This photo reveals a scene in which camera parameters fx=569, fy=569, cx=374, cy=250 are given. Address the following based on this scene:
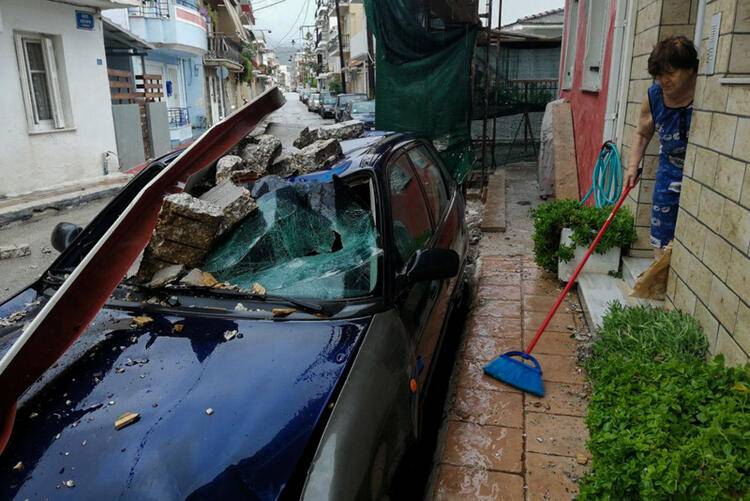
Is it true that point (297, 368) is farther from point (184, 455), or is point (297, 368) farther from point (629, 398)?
point (629, 398)

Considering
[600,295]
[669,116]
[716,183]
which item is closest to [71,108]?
[600,295]

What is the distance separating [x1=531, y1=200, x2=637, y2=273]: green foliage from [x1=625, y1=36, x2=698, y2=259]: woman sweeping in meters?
0.49

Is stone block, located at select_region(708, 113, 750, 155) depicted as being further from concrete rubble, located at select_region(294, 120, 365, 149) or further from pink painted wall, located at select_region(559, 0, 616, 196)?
pink painted wall, located at select_region(559, 0, 616, 196)

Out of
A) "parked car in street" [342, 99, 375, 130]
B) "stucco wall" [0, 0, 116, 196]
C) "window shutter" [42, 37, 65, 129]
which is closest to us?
"stucco wall" [0, 0, 116, 196]

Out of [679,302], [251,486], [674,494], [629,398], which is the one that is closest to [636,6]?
[679,302]

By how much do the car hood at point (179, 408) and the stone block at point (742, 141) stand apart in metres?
1.80

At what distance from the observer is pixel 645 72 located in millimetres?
4367

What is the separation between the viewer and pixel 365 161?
10.3 ft

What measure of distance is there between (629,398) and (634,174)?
224 cm

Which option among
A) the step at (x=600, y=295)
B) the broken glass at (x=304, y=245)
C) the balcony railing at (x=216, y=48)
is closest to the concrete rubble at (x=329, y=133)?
the broken glass at (x=304, y=245)

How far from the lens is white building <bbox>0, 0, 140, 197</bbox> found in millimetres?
10336

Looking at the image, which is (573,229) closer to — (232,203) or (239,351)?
(232,203)

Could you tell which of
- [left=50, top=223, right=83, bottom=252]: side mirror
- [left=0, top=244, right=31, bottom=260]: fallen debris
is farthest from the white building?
[left=50, top=223, right=83, bottom=252]: side mirror

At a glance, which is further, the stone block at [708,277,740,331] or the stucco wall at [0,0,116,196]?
the stucco wall at [0,0,116,196]
